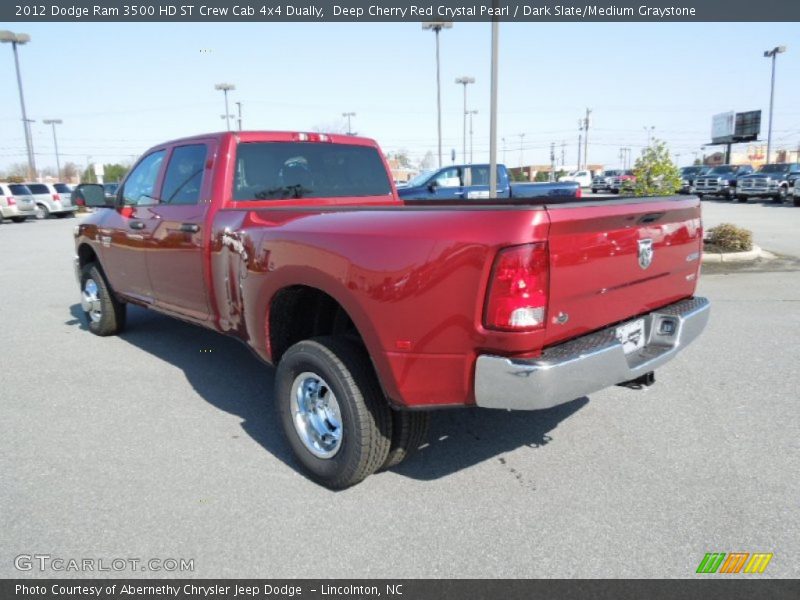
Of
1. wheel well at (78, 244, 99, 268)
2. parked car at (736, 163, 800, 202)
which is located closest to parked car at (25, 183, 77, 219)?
wheel well at (78, 244, 99, 268)

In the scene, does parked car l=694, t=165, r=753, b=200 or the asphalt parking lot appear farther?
parked car l=694, t=165, r=753, b=200

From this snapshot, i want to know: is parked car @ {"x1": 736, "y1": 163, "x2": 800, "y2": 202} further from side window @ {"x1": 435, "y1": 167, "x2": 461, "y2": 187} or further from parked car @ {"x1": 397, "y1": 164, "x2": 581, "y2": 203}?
side window @ {"x1": 435, "y1": 167, "x2": 461, "y2": 187}

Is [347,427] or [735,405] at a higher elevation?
[347,427]

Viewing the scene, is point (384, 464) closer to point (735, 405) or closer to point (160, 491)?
point (160, 491)

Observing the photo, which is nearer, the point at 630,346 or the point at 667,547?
the point at 667,547

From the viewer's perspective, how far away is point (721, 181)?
109ft

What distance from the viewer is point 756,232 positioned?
15.4 metres

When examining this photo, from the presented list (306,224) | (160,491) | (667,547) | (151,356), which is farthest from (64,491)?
(667,547)

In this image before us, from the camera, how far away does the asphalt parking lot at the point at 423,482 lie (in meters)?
2.65

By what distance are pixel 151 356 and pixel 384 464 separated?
133 inches
